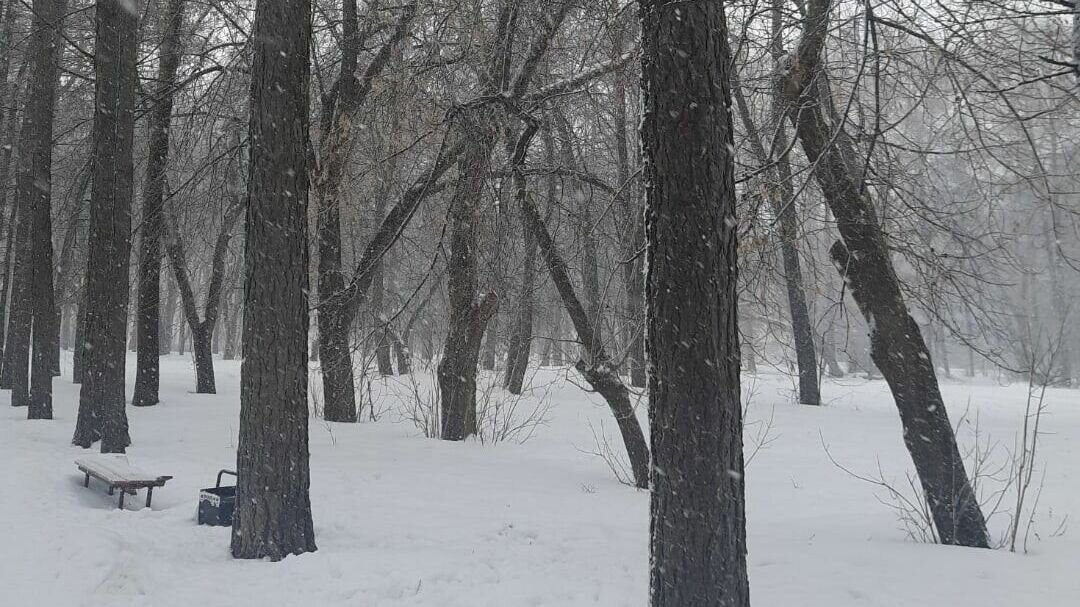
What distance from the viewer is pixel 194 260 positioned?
20.9m

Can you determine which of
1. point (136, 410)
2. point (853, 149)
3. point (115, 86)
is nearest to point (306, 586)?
point (853, 149)

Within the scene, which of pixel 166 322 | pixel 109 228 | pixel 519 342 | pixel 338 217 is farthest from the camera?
pixel 166 322

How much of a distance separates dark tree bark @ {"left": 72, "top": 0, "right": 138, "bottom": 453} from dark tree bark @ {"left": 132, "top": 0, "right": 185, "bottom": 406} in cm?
245

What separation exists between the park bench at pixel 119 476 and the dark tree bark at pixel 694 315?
457cm

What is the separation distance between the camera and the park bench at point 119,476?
247 inches

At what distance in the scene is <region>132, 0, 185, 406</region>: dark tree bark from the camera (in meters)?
12.0

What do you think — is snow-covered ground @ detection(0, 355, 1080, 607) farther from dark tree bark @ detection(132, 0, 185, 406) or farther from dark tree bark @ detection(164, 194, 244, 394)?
dark tree bark @ detection(164, 194, 244, 394)

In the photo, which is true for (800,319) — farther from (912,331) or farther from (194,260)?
(194,260)

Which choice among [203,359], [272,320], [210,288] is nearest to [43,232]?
[210,288]

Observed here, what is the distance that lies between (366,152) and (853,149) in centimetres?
541

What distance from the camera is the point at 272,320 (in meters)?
5.40

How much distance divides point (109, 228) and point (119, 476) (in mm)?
3617

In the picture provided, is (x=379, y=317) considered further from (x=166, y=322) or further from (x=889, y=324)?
(x=166, y=322)

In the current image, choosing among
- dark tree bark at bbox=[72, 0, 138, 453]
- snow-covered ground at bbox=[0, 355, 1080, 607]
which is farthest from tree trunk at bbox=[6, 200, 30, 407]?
dark tree bark at bbox=[72, 0, 138, 453]
